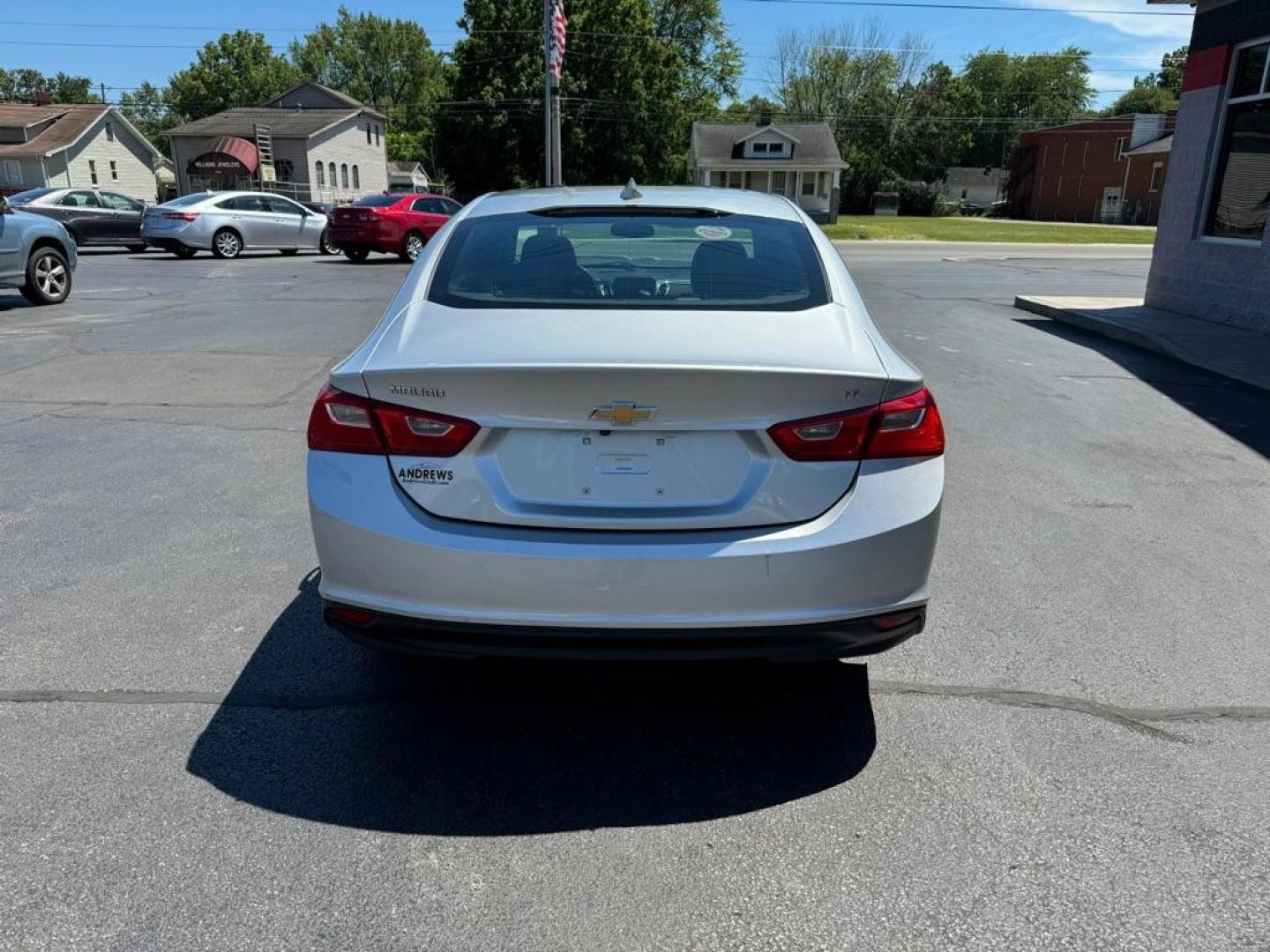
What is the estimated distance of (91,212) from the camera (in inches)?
966

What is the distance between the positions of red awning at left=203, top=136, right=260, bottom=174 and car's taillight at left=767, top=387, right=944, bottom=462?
51.5 meters

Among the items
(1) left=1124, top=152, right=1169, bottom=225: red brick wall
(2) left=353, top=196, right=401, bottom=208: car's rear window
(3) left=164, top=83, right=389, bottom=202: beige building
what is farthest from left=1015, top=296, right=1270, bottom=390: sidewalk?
(1) left=1124, top=152, right=1169, bottom=225: red brick wall

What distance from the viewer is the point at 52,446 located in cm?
630

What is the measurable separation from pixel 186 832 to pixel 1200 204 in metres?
13.8

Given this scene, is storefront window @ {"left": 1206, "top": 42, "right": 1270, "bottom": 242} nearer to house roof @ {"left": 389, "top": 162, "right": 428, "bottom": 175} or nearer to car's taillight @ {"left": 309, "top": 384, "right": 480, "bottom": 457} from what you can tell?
car's taillight @ {"left": 309, "top": 384, "right": 480, "bottom": 457}

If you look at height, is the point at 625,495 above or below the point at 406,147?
below

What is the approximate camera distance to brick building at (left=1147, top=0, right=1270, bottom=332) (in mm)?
11422

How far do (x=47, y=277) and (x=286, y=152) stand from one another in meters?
44.6

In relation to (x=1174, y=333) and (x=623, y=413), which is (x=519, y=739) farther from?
(x=1174, y=333)

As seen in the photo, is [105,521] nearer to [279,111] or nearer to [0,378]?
[0,378]

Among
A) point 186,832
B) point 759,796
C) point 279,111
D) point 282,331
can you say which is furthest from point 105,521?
point 279,111

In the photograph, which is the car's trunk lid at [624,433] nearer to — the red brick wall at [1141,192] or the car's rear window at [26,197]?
the car's rear window at [26,197]

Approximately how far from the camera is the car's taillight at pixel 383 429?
2666 mm

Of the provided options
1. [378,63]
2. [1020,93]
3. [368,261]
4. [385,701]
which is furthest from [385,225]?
[1020,93]
